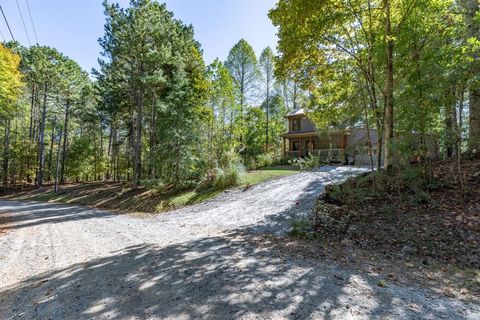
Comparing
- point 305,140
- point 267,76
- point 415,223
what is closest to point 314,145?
point 305,140

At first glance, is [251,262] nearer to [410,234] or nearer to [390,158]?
[410,234]

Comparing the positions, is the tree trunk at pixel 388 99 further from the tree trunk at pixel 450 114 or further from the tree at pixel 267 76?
the tree at pixel 267 76

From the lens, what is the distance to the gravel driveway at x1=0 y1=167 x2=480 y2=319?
277cm

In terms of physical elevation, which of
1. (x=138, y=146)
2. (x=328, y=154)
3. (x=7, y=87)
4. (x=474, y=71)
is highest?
(x=7, y=87)

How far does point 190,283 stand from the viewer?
135 inches

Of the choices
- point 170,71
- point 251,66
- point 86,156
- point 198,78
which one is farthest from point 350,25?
point 86,156

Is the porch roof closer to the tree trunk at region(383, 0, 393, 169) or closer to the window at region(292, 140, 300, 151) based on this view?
the window at region(292, 140, 300, 151)

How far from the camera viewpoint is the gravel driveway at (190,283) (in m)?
2.77

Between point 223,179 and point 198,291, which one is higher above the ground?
point 223,179

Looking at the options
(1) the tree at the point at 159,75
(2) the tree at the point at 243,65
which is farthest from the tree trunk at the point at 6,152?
(2) the tree at the point at 243,65

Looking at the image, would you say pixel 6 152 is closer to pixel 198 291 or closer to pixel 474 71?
pixel 198 291

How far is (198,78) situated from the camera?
52.4 feet

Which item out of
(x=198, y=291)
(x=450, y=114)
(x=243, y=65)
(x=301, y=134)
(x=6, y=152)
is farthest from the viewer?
(x=243, y=65)

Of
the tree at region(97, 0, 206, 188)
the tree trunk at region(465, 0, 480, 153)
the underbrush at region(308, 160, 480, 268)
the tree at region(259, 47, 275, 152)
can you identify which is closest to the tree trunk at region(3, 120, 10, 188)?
the tree at region(97, 0, 206, 188)
